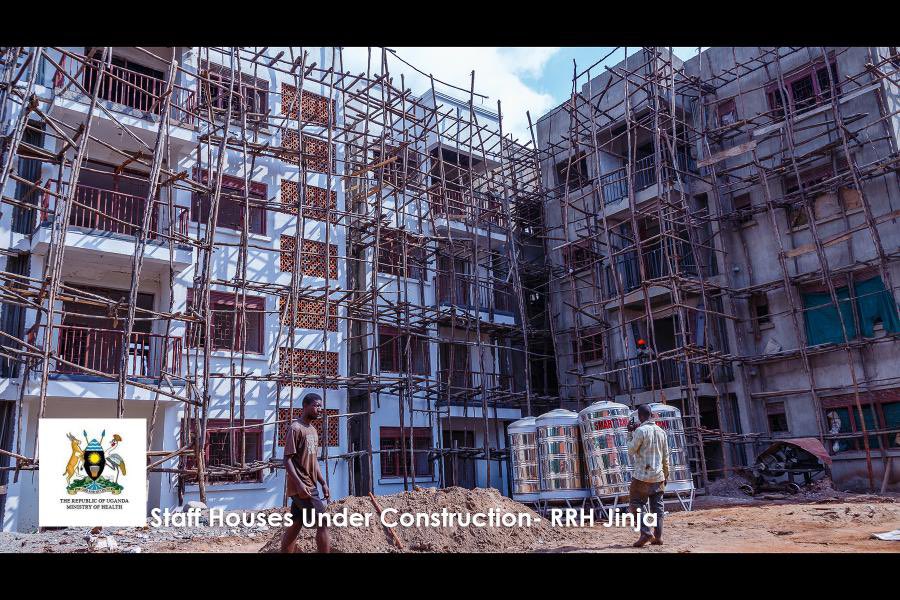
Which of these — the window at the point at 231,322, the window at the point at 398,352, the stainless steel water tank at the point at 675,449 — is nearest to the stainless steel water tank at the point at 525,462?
the stainless steel water tank at the point at 675,449

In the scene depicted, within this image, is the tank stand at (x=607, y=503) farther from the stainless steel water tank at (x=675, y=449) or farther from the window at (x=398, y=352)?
Answer: the window at (x=398, y=352)

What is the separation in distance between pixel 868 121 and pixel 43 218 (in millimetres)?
18045

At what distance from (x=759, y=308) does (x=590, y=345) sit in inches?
204

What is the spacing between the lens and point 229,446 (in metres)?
15.5

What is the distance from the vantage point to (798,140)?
1847 cm

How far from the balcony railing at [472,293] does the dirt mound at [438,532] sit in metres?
10.7

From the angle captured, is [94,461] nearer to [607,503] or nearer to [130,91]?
[607,503]

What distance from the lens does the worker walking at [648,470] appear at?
8.03 m

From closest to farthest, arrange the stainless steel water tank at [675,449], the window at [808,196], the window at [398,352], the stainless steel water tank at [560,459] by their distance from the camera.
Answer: the stainless steel water tank at [560,459], the stainless steel water tank at [675,449], the window at [808,196], the window at [398,352]

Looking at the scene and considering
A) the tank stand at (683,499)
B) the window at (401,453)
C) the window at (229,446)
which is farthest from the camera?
the window at (401,453)
